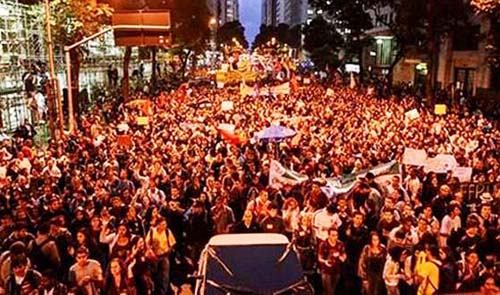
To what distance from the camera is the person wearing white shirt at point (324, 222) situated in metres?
10.7

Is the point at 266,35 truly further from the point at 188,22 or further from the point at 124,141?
the point at 124,141

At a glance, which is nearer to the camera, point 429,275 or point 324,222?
point 429,275

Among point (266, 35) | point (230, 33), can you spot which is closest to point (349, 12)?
point (230, 33)

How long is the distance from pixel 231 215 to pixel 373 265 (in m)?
2.99

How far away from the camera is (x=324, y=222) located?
1078cm

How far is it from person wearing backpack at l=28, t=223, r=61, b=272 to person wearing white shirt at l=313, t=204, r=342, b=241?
4.04 meters

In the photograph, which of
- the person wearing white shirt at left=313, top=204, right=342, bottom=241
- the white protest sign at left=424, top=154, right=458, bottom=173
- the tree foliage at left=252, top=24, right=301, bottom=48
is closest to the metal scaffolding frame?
the white protest sign at left=424, top=154, right=458, bottom=173

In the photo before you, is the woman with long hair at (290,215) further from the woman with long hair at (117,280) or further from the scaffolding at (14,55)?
the scaffolding at (14,55)

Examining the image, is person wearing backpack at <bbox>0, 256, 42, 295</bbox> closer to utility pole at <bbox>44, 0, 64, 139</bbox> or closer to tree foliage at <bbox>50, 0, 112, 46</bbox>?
utility pole at <bbox>44, 0, 64, 139</bbox>

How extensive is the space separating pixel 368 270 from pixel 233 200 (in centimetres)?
427

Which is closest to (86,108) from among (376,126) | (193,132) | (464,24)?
(193,132)

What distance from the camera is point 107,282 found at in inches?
359

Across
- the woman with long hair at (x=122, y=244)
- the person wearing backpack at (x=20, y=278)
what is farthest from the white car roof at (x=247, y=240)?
the person wearing backpack at (x=20, y=278)

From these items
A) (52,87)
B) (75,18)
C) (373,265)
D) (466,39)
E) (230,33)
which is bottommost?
(373,265)
